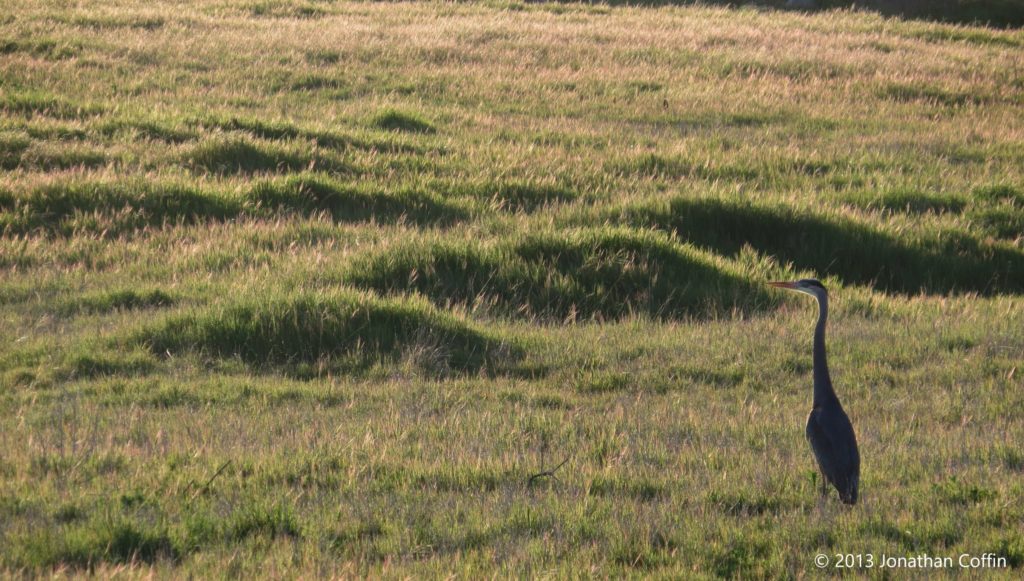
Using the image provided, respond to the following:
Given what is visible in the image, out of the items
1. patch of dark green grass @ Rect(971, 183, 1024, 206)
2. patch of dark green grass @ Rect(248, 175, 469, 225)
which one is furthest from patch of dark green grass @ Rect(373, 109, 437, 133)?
patch of dark green grass @ Rect(971, 183, 1024, 206)

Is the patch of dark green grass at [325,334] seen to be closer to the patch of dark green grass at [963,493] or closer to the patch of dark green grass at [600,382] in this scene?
the patch of dark green grass at [600,382]

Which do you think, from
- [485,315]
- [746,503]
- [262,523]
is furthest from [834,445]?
[485,315]

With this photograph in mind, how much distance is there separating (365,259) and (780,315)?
397cm

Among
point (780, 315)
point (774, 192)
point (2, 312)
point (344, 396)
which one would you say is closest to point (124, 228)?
point (2, 312)

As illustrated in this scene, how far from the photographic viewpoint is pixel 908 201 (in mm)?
14133

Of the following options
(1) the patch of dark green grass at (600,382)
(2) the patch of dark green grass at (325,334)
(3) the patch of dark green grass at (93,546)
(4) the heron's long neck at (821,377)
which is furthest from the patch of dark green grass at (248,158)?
(3) the patch of dark green grass at (93,546)

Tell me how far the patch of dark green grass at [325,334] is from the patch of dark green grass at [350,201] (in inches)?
142

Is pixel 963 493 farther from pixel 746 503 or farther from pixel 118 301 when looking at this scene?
pixel 118 301

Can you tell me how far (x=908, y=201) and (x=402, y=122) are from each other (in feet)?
25.9

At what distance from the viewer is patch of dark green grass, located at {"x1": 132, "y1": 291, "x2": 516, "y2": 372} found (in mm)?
8359

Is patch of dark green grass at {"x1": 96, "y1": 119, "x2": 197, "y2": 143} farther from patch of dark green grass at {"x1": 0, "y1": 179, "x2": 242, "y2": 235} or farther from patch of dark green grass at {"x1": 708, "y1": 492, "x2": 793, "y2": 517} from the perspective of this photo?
patch of dark green grass at {"x1": 708, "y1": 492, "x2": 793, "y2": 517}

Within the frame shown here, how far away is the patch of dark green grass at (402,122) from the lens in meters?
17.2

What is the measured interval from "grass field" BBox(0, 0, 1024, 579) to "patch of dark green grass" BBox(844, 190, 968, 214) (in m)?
0.05

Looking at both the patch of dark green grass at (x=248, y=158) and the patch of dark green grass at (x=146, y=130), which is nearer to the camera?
the patch of dark green grass at (x=248, y=158)
